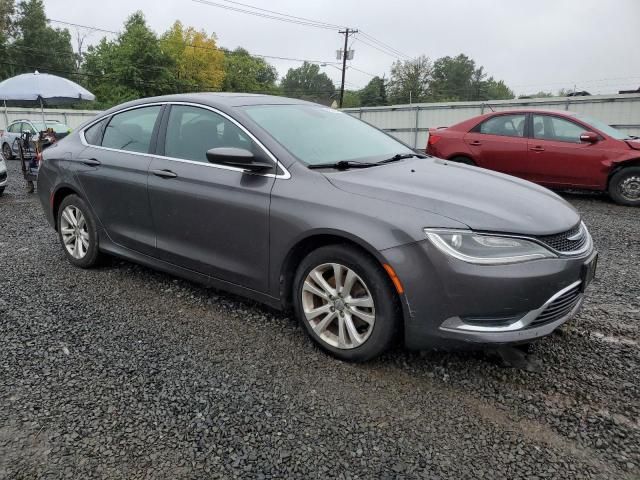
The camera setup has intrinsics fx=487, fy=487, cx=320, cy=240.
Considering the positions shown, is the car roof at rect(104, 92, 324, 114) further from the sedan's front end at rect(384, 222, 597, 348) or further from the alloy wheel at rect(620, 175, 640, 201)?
the alloy wheel at rect(620, 175, 640, 201)

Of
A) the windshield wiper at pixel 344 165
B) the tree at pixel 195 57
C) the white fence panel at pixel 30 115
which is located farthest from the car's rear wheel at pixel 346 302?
the tree at pixel 195 57

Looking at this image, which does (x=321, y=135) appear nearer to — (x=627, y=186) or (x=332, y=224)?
(x=332, y=224)

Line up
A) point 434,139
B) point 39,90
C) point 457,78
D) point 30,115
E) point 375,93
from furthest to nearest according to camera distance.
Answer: point 457,78
point 375,93
point 30,115
point 39,90
point 434,139

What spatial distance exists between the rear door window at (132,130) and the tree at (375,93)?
7355cm

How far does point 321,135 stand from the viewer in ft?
11.2

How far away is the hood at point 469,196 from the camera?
249 cm

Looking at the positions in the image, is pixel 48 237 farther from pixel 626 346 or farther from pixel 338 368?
pixel 626 346

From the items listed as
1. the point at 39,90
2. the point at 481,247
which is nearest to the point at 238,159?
the point at 481,247

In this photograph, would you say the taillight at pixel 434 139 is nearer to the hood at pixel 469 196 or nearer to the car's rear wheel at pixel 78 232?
the hood at pixel 469 196

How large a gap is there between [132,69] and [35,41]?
17.9m

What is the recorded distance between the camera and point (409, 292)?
247cm

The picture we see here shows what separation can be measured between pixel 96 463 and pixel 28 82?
430 inches

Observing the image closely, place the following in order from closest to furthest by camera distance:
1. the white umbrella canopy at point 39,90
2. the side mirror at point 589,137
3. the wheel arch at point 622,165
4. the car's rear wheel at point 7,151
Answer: the wheel arch at point 622,165, the side mirror at point 589,137, the white umbrella canopy at point 39,90, the car's rear wheel at point 7,151

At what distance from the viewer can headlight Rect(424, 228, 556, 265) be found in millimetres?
2381
